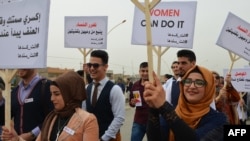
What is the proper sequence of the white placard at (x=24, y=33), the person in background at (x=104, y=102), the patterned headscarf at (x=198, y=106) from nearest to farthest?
the patterned headscarf at (x=198, y=106)
the white placard at (x=24, y=33)
the person in background at (x=104, y=102)

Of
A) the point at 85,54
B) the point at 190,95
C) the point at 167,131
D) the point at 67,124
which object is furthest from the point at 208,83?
the point at 85,54

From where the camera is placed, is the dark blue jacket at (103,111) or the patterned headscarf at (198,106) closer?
the patterned headscarf at (198,106)

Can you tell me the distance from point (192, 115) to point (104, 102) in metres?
1.73

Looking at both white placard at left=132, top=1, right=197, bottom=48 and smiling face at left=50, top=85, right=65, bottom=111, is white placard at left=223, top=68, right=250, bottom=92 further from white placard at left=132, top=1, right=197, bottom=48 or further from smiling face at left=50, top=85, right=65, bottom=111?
smiling face at left=50, top=85, right=65, bottom=111

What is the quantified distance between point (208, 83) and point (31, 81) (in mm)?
2053

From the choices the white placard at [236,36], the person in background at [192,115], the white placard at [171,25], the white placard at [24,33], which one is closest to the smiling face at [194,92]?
the person in background at [192,115]

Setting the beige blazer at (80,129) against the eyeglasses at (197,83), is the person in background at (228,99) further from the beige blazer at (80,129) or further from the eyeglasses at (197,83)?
the beige blazer at (80,129)

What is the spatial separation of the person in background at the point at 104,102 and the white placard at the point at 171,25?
1.08m

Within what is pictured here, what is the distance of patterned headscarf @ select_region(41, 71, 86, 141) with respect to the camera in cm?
333

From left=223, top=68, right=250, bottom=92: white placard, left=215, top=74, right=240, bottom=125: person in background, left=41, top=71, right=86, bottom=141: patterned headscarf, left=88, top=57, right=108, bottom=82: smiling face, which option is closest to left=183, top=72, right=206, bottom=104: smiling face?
left=41, top=71, right=86, bottom=141: patterned headscarf

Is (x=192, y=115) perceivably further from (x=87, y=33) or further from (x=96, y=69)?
(x=87, y=33)

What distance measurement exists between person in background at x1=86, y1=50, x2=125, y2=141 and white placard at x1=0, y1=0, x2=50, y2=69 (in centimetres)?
116

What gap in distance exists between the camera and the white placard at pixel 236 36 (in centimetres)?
621

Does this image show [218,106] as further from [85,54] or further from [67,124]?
[67,124]
